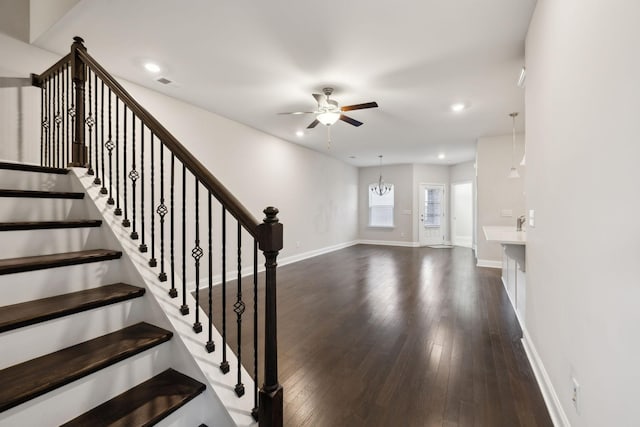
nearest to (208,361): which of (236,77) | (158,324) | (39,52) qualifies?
(158,324)

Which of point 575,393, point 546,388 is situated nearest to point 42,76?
point 575,393

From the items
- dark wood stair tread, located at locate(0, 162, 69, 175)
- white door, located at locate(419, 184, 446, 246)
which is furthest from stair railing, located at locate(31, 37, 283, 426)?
white door, located at locate(419, 184, 446, 246)

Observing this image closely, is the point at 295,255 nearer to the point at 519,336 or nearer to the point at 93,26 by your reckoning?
the point at 519,336

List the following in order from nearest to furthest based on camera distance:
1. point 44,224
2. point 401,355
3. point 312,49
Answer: point 44,224 → point 401,355 → point 312,49

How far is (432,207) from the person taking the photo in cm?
992

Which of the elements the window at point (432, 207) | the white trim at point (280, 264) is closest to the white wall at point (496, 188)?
the window at point (432, 207)

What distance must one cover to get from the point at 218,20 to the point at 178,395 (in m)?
2.77

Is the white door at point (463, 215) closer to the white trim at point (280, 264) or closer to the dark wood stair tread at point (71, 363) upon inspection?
the white trim at point (280, 264)

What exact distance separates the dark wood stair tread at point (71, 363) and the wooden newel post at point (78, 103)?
1.59 meters

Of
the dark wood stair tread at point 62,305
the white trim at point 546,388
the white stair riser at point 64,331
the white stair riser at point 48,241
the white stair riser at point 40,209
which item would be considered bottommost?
the white trim at point 546,388

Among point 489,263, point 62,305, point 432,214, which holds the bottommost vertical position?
point 489,263

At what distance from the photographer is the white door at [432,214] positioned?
9.70 metres

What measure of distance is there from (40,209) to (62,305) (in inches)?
34.2

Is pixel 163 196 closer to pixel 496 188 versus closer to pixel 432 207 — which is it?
pixel 496 188
